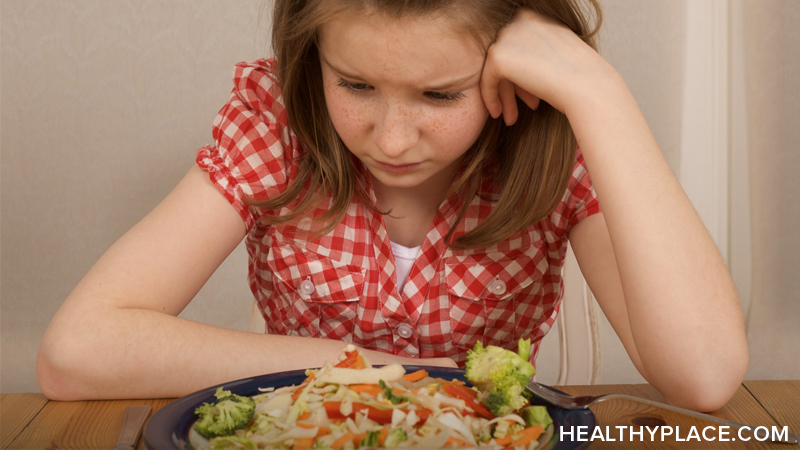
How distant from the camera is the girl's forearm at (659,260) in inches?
35.8

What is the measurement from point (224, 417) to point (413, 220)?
68 centimetres

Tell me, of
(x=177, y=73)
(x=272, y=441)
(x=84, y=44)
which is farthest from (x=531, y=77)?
(x=84, y=44)

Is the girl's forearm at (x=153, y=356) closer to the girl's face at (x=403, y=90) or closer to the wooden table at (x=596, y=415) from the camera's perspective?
the wooden table at (x=596, y=415)

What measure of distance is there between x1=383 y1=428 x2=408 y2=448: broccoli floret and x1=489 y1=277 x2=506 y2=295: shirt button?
656 millimetres

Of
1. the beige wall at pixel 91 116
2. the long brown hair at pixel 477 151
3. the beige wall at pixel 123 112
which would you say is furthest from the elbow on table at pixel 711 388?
the beige wall at pixel 91 116

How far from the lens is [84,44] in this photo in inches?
87.3

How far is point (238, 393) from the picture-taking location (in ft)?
2.50

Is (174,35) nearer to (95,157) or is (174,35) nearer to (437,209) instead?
(95,157)

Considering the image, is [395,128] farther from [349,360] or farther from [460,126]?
[349,360]

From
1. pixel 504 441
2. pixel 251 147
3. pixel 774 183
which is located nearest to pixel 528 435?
pixel 504 441

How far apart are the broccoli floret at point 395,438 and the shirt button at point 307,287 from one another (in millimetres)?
654

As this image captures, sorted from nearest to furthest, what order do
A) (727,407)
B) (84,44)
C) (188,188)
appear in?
(727,407) → (188,188) → (84,44)

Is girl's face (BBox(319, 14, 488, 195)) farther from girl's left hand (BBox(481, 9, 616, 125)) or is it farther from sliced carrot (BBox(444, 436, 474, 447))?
sliced carrot (BBox(444, 436, 474, 447))

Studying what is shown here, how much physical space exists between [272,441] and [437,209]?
2.25 ft
